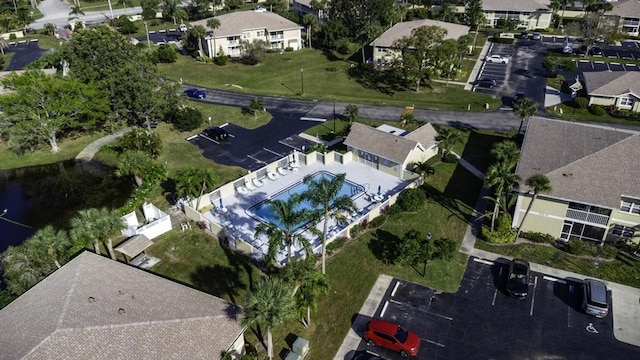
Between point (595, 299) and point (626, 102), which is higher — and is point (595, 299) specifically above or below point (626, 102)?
below

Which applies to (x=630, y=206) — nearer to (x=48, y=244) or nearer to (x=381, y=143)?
(x=381, y=143)

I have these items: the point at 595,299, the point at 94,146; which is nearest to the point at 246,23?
the point at 94,146

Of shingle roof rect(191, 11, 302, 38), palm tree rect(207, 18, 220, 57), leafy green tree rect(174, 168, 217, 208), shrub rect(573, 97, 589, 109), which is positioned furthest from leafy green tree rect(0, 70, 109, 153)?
shrub rect(573, 97, 589, 109)

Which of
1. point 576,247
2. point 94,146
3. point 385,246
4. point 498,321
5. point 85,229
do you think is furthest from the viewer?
point 94,146

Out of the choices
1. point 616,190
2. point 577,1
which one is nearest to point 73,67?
point 616,190

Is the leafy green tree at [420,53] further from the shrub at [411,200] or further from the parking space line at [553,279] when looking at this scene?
the parking space line at [553,279]

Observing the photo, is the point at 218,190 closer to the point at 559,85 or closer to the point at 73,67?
the point at 73,67

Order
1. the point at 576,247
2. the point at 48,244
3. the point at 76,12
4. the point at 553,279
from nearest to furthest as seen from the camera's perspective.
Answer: the point at 48,244 < the point at 553,279 < the point at 576,247 < the point at 76,12
